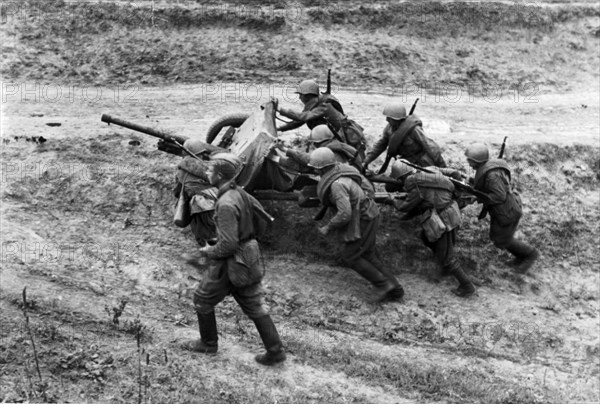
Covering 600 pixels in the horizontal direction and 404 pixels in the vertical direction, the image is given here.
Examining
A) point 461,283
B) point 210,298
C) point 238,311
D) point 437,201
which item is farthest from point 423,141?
point 210,298

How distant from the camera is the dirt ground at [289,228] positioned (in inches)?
348

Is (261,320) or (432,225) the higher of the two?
(432,225)

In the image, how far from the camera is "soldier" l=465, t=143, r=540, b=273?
10.5 m

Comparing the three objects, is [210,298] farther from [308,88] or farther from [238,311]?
[308,88]

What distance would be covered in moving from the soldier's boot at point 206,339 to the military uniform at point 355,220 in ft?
6.33

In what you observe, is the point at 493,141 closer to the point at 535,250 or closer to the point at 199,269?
the point at 535,250

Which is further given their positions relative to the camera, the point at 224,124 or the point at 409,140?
the point at 224,124

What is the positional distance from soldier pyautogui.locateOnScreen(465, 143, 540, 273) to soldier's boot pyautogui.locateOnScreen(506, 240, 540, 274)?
0.68 ft

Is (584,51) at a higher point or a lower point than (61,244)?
higher

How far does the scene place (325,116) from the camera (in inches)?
448

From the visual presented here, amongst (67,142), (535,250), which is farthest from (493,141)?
(67,142)

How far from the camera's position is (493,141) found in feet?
45.2

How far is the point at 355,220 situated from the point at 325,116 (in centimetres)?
217

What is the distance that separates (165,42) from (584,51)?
9.17 m
